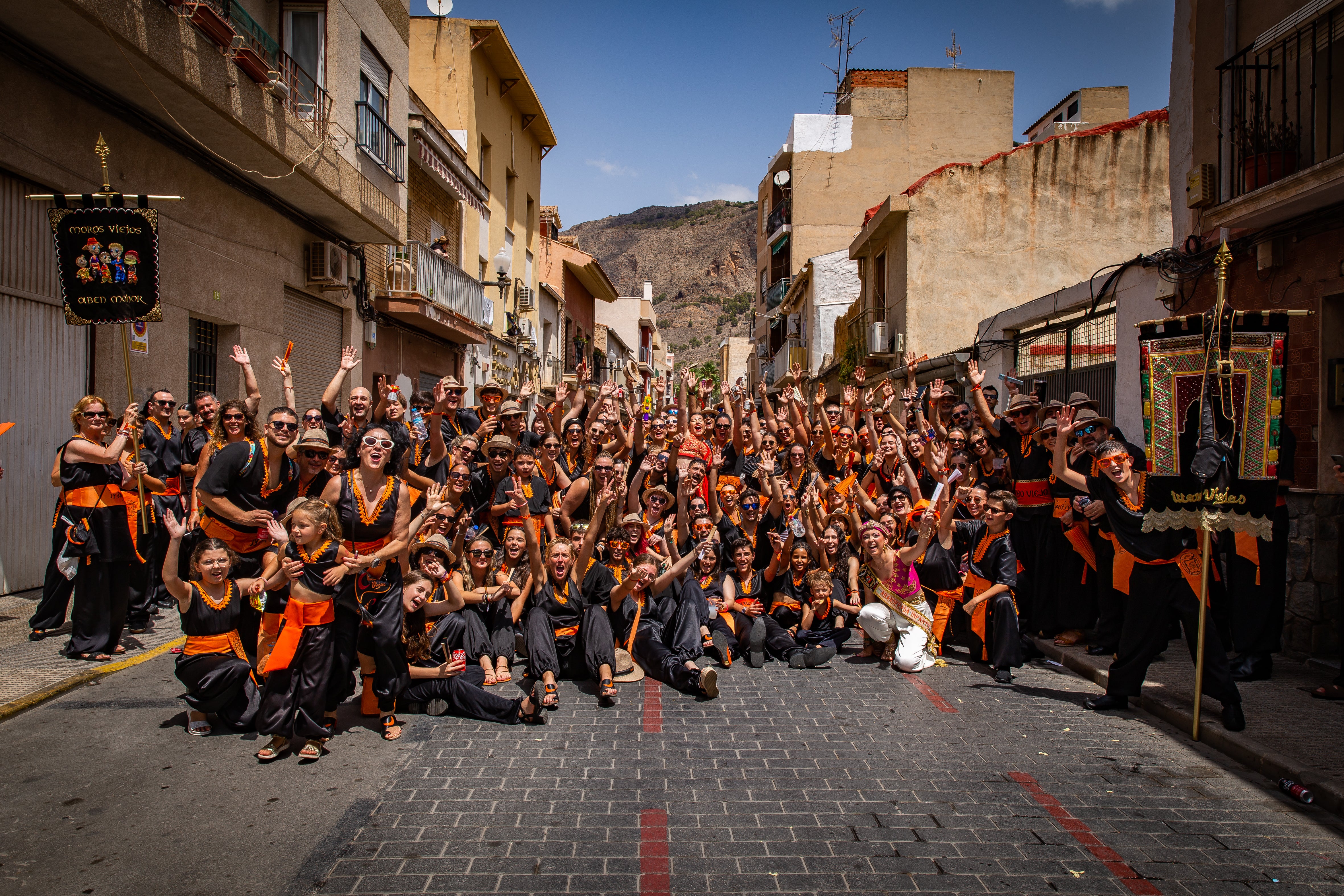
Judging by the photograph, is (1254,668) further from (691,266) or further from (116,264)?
(691,266)

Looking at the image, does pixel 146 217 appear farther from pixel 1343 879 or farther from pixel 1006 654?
pixel 1343 879

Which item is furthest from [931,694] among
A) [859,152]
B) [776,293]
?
[776,293]

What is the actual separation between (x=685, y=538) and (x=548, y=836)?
3624mm

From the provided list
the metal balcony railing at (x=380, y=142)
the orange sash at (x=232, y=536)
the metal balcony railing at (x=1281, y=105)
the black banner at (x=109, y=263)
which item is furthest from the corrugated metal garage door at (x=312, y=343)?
the metal balcony railing at (x=1281, y=105)

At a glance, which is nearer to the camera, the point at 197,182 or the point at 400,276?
the point at 197,182

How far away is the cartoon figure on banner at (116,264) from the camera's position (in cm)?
608

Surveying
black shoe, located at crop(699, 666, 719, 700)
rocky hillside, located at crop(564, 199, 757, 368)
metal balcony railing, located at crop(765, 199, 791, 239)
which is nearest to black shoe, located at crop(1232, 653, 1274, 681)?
black shoe, located at crop(699, 666, 719, 700)

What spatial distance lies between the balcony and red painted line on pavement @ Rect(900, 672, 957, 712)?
39.2ft

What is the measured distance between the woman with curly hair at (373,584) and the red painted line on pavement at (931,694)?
140 inches

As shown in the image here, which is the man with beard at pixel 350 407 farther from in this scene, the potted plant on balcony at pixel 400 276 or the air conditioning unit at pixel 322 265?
the potted plant on balcony at pixel 400 276

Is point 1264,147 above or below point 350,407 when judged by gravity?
above

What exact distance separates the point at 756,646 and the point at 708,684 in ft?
3.86

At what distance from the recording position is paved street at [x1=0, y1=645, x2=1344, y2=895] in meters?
3.34

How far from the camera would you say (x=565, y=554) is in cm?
623
